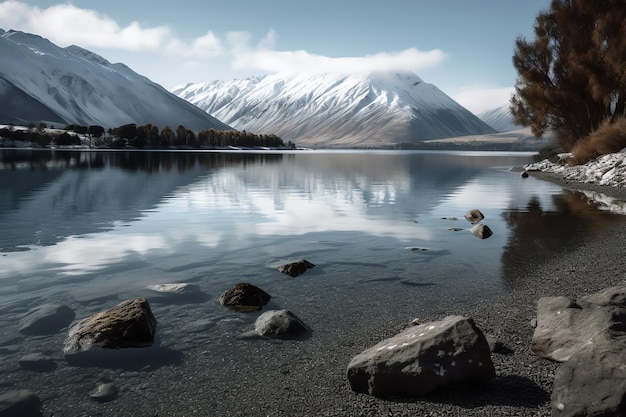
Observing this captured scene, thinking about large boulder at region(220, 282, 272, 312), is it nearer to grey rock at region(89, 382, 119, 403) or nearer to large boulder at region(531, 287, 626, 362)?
grey rock at region(89, 382, 119, 403)

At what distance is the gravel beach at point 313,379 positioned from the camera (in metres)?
6.62

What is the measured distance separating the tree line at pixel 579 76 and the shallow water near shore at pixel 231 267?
20352mm

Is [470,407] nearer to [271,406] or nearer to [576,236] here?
[271,406]

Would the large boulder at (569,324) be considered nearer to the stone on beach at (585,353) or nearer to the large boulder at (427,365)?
the stone on beach at (585,353)

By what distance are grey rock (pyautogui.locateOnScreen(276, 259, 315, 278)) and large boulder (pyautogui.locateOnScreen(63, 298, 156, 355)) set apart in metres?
4.78

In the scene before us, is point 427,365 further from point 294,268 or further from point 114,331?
point 294,268

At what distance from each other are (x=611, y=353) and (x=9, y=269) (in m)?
14.4

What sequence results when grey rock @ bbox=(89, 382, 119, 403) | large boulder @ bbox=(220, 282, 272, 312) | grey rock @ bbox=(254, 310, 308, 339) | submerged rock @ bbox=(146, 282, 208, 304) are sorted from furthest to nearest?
submerged rock @ bbox=(146, 282, 208, 304) < large boulder @ bbox=(220, 282, 272, 312) < grey rock @ bbox=(254, 310, 308, 339) < grey rock @ bbox=(89, 382, 119, 403)

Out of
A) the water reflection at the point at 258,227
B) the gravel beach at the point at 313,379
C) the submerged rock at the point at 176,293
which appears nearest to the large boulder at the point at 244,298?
the submerged rock at the point at 176,293

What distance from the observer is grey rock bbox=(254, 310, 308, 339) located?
30.2ft

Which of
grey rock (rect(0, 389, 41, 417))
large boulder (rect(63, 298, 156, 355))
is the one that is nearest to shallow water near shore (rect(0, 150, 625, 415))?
grey rock (rect(0, 389, 41, 417))

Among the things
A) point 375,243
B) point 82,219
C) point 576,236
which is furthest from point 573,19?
point 82,219

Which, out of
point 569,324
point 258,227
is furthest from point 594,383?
Result: point 258,227

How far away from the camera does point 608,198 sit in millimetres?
31938
